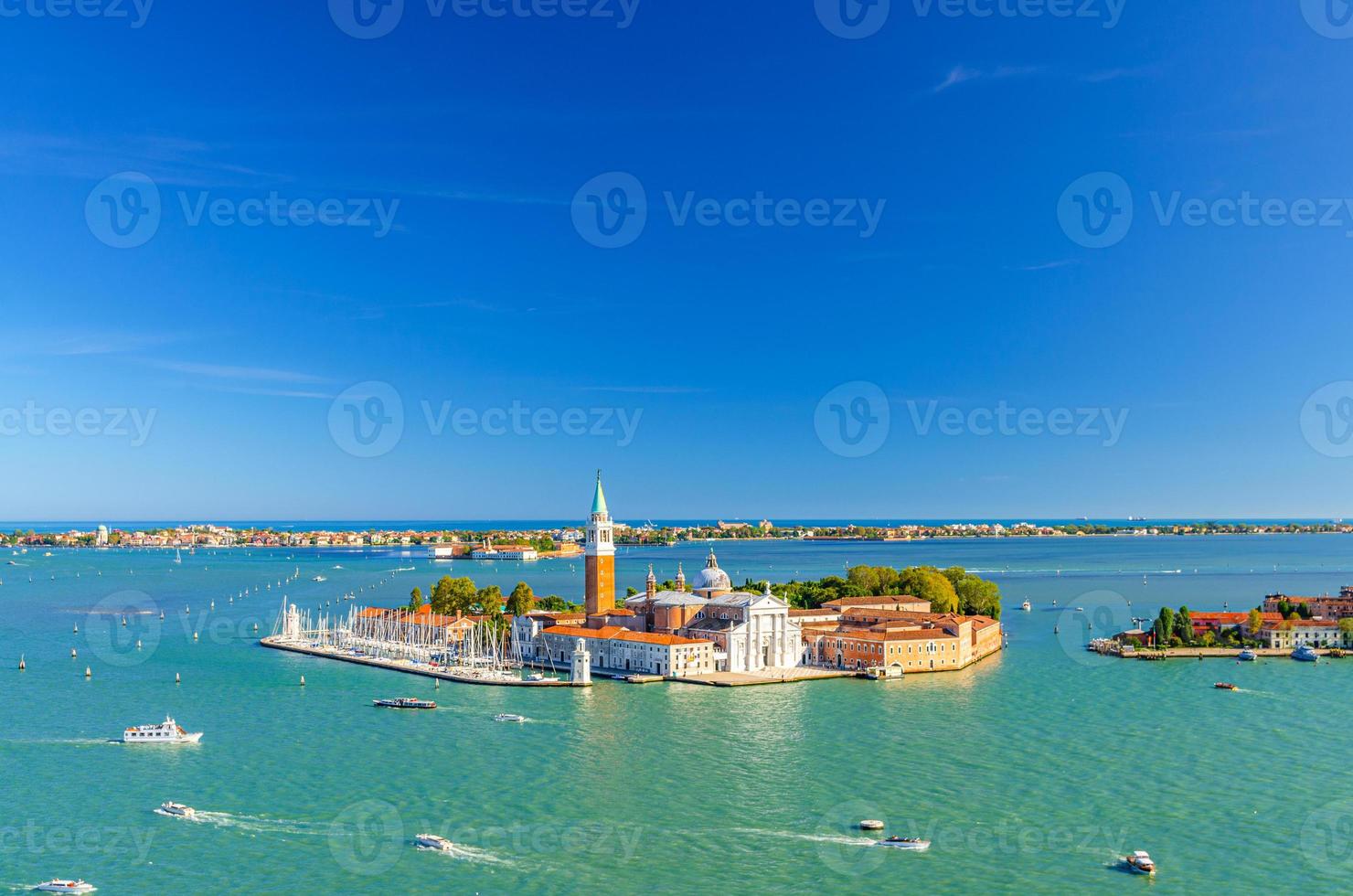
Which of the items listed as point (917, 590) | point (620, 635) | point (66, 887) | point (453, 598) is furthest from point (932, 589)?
point (66, 887)

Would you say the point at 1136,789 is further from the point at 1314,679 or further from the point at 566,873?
the point at 1314,679

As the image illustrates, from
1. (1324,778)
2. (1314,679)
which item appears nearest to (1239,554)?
(1314,679)

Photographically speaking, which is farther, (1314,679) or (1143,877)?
(1314,679)

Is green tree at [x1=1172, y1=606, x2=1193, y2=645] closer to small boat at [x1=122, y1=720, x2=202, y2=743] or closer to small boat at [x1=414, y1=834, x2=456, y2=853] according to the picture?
small boat at [x1=414, y1=834, x2=456, y2=853]

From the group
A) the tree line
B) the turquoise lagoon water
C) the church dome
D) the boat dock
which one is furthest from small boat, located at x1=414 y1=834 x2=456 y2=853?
the tree line

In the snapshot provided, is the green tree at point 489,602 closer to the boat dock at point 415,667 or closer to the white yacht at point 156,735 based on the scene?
the boat dock at point 415,667

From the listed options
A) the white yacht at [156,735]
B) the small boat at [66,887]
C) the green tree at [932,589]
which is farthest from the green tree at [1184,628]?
the small boat at [66,887]
